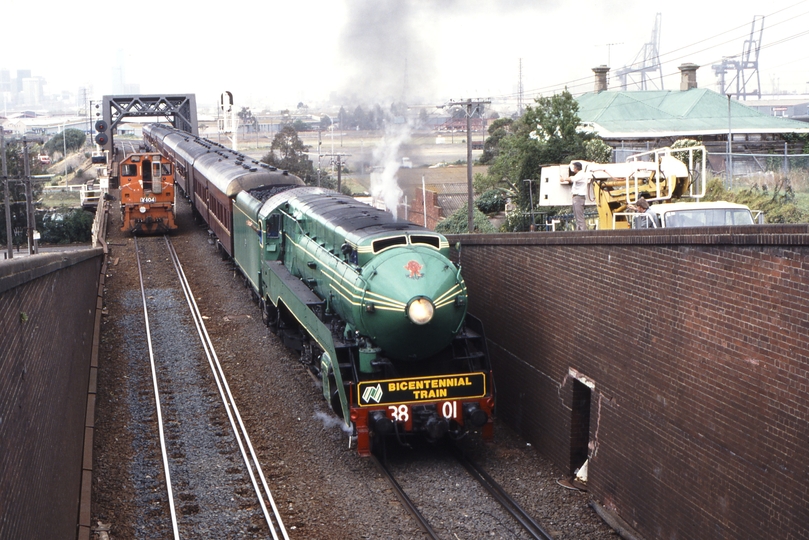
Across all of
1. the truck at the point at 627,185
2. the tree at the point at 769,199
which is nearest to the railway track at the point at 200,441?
the truck at the point at 627,185

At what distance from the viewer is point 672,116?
137 feet

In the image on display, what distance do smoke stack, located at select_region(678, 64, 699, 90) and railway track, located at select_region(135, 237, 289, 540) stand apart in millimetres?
36423

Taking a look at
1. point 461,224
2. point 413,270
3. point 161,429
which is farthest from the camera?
point 461,224

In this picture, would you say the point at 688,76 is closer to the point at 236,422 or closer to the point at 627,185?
the point at 627,185

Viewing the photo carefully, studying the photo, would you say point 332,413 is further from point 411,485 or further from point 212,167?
point 212,167

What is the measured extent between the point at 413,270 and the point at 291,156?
53846mm

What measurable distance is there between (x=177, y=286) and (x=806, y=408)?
1891 cm

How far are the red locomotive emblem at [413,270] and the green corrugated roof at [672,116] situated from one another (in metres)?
29.8

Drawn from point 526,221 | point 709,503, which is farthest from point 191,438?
point 526,221

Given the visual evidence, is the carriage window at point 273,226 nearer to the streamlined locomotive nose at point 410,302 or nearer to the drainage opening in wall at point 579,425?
the streamlined locomotive nose at point 410,302

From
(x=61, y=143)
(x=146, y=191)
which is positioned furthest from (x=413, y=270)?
(x=61, y=143)

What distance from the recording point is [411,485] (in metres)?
11.0

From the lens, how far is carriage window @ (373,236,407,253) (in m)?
11.3

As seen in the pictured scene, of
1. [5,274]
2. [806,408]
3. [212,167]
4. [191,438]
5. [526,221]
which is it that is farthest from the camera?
[526,221]
